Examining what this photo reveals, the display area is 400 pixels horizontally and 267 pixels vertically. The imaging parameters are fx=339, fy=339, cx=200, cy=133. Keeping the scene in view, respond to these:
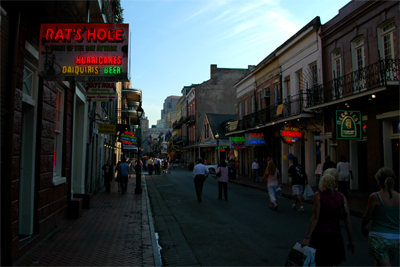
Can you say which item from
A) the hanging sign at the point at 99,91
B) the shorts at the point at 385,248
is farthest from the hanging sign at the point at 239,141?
the shorts at the point at 385,248

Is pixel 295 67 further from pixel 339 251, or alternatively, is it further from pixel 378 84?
pixel 339 251

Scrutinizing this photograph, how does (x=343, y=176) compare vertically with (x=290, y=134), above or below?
below

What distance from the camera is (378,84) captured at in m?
12.3

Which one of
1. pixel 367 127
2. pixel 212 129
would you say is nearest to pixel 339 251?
pixel 367 127

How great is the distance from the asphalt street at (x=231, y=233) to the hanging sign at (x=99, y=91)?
13.8 ft

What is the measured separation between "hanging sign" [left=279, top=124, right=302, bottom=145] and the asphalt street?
21.6 ft

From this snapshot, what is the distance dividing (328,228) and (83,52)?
5.00 metres

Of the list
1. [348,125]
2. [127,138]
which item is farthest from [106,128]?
[348,125]

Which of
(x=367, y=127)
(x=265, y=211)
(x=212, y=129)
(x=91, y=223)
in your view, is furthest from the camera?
(x=212, y=129)

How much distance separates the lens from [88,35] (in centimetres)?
627

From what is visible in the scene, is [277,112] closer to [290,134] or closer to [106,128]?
[290,134]

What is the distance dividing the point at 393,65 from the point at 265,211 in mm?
7214

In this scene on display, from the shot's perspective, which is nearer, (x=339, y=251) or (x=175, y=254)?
(x=339, y=251)

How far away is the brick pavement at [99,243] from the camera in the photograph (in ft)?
17.7
